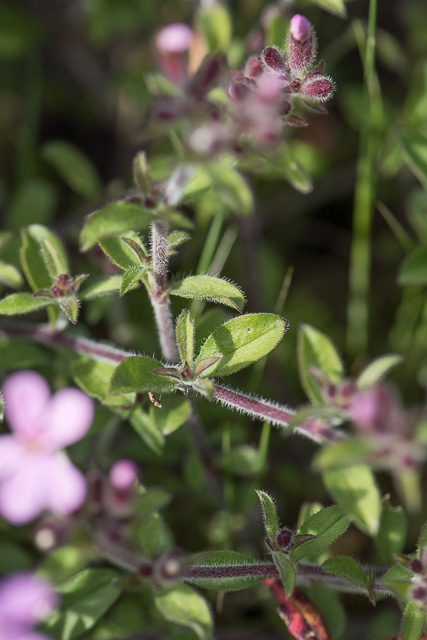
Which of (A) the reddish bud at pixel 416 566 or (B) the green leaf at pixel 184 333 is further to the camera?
(B) the green leaf at pixel 184 333

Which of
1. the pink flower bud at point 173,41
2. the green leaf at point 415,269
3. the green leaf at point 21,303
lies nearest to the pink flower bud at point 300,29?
the pink flower bud at point 173,41

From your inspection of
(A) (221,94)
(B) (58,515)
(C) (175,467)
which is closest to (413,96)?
(A) (221,94)

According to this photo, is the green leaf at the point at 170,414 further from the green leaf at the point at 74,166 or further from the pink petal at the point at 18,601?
the green leaf at the point at 74,166

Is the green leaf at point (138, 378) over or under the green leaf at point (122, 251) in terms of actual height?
under

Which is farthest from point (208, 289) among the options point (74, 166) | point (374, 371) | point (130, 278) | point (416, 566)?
point (74, 166)

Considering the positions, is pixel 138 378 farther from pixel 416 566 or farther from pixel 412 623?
pixel 412 623

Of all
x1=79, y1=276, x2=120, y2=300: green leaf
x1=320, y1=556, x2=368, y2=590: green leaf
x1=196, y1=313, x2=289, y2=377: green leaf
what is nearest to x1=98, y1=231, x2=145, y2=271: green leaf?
x1=79, y1=276, x2=120, y2=300: green leaf
